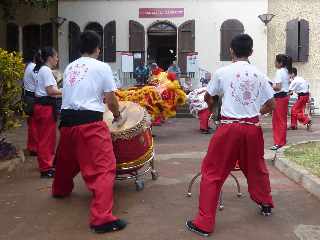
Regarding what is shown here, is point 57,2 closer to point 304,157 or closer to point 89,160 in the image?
point 304,157

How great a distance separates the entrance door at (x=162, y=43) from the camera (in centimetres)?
2439

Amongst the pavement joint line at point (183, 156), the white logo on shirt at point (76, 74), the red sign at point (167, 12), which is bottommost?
the pavement joint line at point (183, 156)

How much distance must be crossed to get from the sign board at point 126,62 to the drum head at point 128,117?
1671 cm

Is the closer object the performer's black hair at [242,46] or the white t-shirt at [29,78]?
the performer's black hair at [242,46]

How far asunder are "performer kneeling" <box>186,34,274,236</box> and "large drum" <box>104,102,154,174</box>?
1.32 meters

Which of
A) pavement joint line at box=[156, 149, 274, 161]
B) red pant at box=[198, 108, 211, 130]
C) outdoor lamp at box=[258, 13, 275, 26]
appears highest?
outdoor lamp at box=[258, 13, 275, 26]

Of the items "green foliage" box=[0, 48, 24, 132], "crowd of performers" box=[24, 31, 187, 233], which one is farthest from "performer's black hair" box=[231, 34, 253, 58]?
"green foliage" box=[0, 48, 24, 132]

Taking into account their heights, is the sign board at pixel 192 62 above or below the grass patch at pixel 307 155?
above

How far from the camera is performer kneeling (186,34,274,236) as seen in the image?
18.3 feet

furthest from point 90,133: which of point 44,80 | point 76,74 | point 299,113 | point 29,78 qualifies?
point 299,113

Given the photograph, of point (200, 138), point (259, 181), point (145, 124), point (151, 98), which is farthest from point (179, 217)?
point (200, 138)

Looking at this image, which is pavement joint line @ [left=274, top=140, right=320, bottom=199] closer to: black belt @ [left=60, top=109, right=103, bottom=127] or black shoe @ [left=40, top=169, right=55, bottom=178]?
black belt @ [left=60, top=109, right=103, bottom=127]

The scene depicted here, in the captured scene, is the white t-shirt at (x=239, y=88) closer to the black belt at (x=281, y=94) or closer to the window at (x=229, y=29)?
the black belt at (x=281, y=94)

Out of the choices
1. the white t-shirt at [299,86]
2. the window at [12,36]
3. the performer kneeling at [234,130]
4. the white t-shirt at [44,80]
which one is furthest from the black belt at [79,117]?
the window at [12,36]
